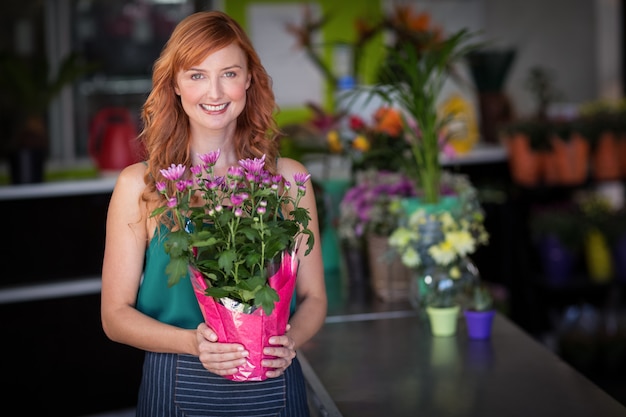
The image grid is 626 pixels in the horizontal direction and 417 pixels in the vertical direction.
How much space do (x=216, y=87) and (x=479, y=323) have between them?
3.21ft

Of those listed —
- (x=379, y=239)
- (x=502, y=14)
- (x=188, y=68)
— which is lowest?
(x=379, y=239)

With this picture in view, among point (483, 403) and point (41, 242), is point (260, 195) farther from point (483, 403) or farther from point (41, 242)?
point (41, 242)

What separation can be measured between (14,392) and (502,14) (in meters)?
4.88

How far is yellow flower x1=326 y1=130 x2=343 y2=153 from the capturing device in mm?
3133

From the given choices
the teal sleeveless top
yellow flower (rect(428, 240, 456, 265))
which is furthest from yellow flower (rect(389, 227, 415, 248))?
the teal sleeveless top

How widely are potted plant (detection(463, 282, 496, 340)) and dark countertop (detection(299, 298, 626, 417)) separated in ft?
0.11

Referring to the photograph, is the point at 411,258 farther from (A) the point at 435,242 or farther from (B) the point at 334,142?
(B) the point at 334,142

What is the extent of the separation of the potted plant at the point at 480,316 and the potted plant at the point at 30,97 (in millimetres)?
2535

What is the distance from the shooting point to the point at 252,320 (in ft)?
5.14

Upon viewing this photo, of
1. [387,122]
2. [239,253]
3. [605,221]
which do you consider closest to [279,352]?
[239,253]

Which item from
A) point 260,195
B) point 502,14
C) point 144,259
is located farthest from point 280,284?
point 502,14

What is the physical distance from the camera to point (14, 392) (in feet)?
13.7

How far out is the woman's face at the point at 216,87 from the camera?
1770mm

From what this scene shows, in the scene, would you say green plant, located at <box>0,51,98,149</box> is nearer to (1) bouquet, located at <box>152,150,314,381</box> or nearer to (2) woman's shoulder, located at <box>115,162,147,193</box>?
(2) woman's shoulder, located at <box>115,162,147,193</box>
